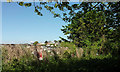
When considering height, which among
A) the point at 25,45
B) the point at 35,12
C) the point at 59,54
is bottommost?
the point at 59,54

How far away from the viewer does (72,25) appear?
33.9 feet

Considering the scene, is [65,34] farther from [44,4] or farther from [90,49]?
[44,4]

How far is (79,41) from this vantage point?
10.2 metres

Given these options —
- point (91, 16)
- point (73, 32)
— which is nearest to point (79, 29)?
point (73, 32)

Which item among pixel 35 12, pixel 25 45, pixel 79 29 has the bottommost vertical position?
pixel 25 45

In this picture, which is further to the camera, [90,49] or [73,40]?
[73,40]

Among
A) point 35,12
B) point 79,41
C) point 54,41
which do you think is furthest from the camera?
point 79,41

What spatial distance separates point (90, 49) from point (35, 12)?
444cm

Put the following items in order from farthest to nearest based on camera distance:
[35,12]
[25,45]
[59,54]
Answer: [59,54] → [25,45] → [35,12]

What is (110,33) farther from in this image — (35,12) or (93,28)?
(35,12)

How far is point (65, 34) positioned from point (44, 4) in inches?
184

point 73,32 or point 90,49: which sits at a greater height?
point 73,32

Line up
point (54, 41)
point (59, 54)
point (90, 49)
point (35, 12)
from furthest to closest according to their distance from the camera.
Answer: point (54, 41) < point (90, 49) < point (59, 54) < point (35, 12)

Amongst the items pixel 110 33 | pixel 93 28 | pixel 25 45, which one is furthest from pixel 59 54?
pixel 110 33
